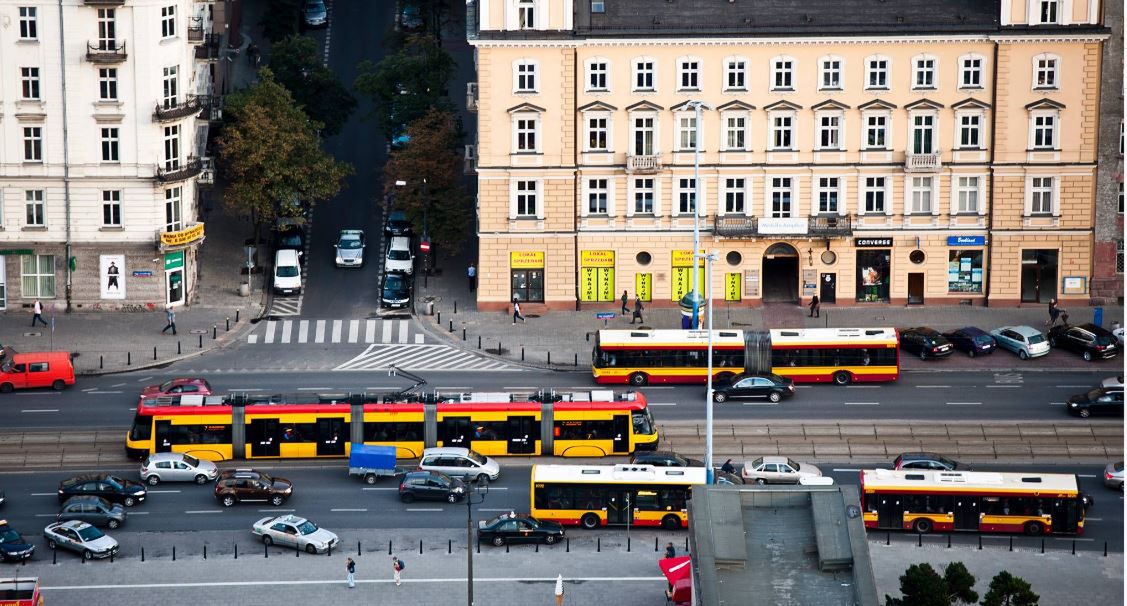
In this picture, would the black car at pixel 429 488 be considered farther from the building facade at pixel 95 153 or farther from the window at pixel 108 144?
the window at pixel 108 144

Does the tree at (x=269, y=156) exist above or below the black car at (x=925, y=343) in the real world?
above

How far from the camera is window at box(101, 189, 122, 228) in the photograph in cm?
12950

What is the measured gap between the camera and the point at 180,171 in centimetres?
13075

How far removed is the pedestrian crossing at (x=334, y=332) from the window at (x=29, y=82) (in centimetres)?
1776

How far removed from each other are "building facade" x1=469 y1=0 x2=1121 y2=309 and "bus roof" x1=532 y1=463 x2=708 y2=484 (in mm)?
30663

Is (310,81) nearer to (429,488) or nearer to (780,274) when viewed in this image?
(780,274)

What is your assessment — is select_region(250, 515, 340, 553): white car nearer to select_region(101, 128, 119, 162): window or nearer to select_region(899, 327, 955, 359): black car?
select_region(101, 128, 119, 162): window

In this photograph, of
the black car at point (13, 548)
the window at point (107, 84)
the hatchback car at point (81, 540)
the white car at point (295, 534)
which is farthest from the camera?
the window at point (107, 84)

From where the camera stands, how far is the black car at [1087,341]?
123750mm

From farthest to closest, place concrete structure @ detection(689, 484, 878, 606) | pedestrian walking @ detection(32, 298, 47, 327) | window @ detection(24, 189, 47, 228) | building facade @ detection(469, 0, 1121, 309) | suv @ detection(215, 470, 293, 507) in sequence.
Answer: window @ detection(24, 189, 47, 228)
building facade @ detection(469, 0, 1121, 309)
pedestrian walking @ detection(32, 298, 47, 327)
suv @ detection(215, 470, 293, 507)
concrete structure @ detection(689, 484, 878, 606)

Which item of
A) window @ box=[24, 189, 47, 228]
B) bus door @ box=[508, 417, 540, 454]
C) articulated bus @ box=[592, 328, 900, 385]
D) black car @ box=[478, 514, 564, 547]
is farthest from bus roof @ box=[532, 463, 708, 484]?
window @ box=[24, 189, 47, 228]

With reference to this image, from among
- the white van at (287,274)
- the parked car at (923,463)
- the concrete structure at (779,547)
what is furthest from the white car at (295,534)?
the white van at (287,274)

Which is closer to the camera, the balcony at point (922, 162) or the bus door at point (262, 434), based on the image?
the bus door at point (262, 434)

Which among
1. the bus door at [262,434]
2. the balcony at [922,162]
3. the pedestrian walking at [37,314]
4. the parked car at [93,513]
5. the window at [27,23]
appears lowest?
the parked car at [93,513]
